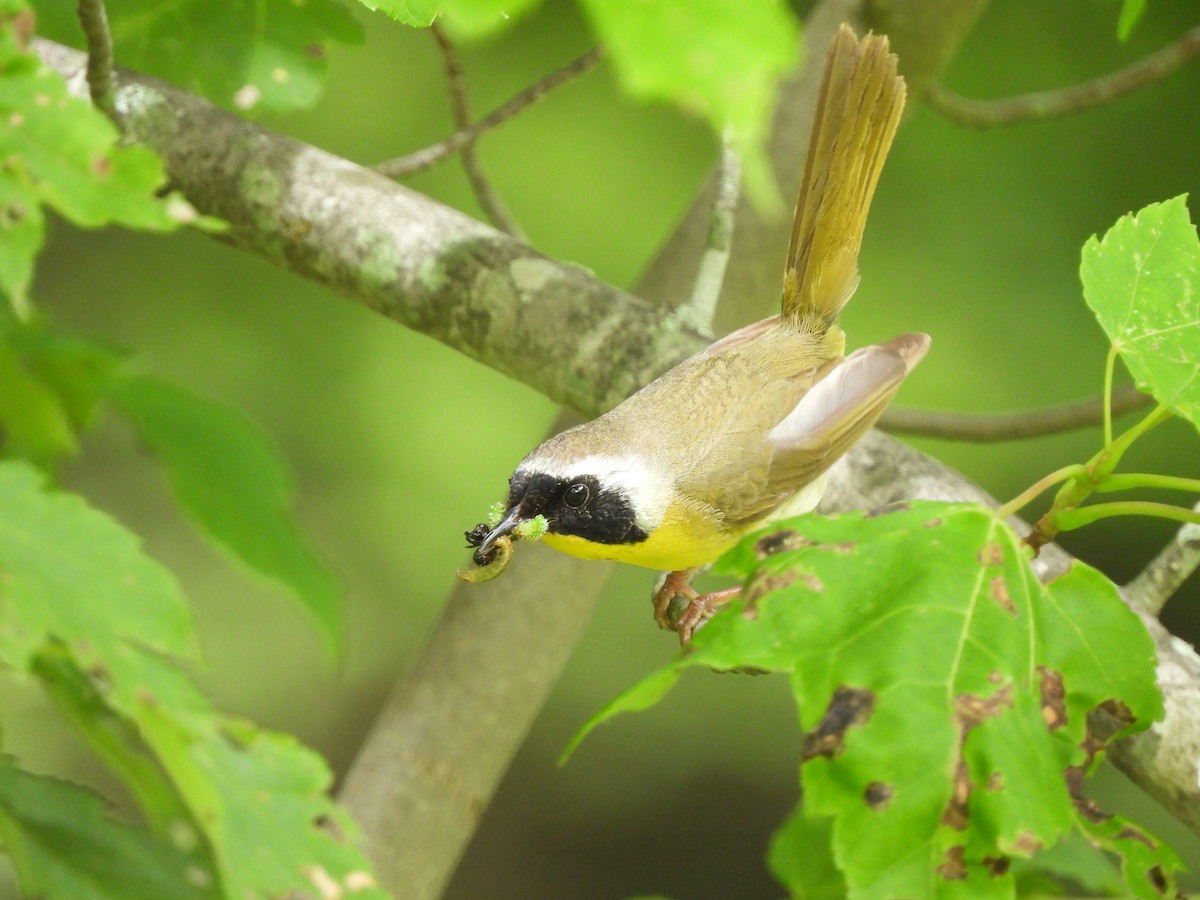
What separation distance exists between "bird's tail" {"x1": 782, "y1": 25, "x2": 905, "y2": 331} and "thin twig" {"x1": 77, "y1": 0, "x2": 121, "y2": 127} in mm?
1022

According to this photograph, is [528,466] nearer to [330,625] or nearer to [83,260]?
[330,625]

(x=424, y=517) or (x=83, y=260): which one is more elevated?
(x=83, y=260)

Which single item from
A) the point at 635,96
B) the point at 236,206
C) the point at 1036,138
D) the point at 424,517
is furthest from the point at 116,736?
the point at 1036,138

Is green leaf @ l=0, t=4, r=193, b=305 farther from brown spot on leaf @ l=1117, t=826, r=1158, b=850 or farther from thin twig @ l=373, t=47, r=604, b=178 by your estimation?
thin twig @ l=373, t=47, r=604, b=178

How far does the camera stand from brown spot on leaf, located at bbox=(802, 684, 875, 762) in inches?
38.2

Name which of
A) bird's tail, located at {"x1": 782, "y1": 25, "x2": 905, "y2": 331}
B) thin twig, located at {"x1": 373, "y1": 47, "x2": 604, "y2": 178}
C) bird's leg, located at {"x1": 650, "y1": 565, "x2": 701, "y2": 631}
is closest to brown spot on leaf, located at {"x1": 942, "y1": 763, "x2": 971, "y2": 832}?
bird's leg, located at {"x1": 650, "y1": 565, "x2": 701, "y2": 631}

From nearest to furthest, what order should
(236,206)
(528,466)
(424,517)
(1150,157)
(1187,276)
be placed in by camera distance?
1. (1187,276)
2. (528,466)
3. (236,206)
4. (1150,157)
5. (424,517)

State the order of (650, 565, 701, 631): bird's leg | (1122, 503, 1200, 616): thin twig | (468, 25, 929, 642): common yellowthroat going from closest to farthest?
(1122, 503, 1200, 616): thin twig, (468, 25, 929, 642): common yellowthroat, (650, 565, 701, 631): bird's leg

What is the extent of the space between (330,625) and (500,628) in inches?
21.8

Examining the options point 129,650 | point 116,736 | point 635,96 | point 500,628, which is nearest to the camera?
point 635,96

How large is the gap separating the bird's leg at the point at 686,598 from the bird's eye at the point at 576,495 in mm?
268

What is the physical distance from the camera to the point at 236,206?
1.85 m

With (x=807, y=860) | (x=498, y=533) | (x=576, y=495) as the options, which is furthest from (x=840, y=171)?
(x=807, y=860)

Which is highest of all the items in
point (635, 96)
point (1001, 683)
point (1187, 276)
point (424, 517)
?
point (424, 517)
